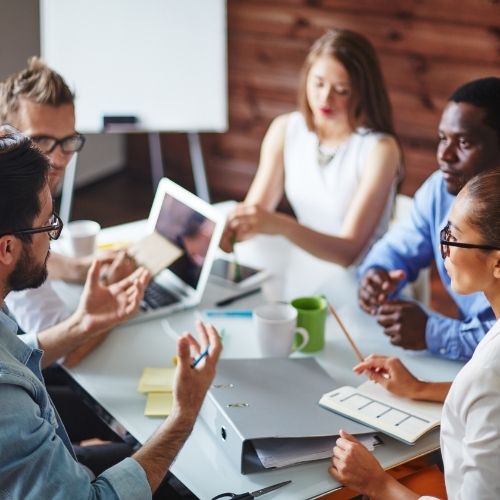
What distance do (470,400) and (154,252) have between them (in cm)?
96

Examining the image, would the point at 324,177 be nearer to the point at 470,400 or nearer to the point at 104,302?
the point at 104,302

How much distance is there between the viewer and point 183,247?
6.11 feet

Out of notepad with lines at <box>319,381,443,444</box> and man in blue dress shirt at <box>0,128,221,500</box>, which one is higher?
man in blue dress shirt at <box>0,128,221,500</box>

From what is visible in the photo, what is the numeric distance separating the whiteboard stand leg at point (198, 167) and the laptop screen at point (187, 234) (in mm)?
2096

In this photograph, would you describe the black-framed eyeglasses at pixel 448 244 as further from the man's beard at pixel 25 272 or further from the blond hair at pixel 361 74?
the blond hair at pixel 361 74

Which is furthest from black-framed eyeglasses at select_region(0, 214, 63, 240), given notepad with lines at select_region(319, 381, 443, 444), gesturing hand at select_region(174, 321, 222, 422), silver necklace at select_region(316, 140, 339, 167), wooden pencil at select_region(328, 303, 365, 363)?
silver necklace at select_region(316, 140, 339, 167)

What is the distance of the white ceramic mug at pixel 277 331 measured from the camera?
1525mm

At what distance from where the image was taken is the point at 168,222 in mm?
1921

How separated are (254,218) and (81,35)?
66.5 inches

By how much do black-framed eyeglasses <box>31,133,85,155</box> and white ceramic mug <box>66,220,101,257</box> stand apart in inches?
11.4

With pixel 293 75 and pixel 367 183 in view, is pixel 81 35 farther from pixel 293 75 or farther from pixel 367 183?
pixel 367 183

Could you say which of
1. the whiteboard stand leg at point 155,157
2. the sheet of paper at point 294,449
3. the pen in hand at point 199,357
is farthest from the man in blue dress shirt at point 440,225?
the whiteboard stand leg at point 155,157

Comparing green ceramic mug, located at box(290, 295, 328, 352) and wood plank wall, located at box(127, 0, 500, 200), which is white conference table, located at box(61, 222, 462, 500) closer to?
green ceramic mug, located at box(290, 295, 328, 352)

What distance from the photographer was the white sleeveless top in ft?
7.64
